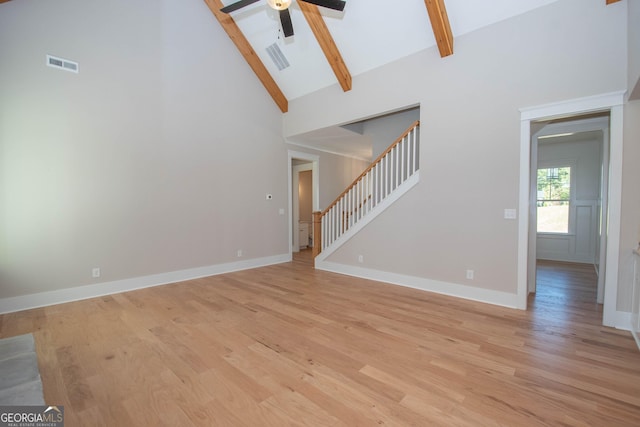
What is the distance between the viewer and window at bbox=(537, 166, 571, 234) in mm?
6020

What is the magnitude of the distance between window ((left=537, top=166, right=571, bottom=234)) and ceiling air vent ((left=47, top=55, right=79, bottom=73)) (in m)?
9.04

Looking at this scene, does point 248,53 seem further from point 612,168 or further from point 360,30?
point 612,168

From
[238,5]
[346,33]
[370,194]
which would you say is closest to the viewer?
[238,5]

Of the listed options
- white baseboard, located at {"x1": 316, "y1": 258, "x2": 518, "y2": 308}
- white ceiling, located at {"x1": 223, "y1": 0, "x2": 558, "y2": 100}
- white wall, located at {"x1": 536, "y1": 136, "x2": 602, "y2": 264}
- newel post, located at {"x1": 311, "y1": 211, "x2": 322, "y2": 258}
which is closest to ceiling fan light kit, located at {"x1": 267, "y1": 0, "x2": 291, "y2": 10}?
white ceiling, located at {"x1": 223, "y1": 0, "x2": 558, "y2": 100}

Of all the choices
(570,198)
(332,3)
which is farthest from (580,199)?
(332,3)

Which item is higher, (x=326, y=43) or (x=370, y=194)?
(x=326, y=43)

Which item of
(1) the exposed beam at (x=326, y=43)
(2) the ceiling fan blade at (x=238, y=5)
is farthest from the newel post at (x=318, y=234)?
(2) the ceiling fan blade at (x=238, y=5)

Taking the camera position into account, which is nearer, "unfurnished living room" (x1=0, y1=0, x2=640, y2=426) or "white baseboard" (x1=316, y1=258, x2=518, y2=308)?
"unfurnished living room" (x1=0, y1=0, x2=640, y2=426)

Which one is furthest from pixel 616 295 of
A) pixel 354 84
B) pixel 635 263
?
pixel 354 84

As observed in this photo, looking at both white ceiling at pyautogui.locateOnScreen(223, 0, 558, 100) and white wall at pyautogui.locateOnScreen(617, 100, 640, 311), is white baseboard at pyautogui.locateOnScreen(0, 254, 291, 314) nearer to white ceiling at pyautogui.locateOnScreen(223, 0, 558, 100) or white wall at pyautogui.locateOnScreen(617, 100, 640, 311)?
white ceiling at pyautogui.locateOnScreen(223, 0, 558, 100)

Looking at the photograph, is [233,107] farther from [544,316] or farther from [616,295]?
[616,295]

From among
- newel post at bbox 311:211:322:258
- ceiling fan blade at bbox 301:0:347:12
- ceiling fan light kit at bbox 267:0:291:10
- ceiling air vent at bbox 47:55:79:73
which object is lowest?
newel post at bbox 311:211:322:258

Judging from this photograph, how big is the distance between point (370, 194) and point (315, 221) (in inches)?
53.5

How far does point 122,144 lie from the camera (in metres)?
3.84
